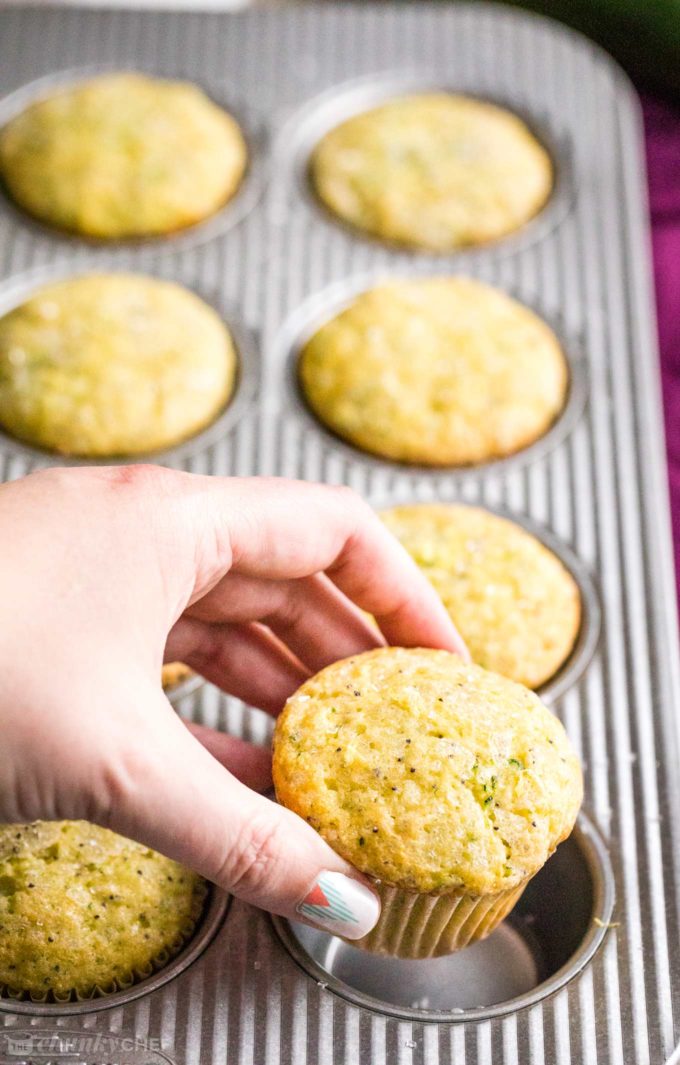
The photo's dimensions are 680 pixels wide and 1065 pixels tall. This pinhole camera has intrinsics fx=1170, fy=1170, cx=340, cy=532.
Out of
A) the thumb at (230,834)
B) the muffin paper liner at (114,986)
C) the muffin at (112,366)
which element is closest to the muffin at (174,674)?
the muffin paper liner at (114,986)

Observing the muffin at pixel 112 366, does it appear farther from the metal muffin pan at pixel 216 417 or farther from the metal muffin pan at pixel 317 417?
the metal muffin pan at pixel 317 417

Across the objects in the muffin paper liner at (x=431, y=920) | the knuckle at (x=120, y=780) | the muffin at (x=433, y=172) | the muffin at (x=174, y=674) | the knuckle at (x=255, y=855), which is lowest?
the muffin paper liner at (x=431, y=920)

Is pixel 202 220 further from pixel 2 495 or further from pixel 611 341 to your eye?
pixel 2 495

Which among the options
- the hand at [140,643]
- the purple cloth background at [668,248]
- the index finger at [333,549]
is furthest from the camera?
the purple cloth background at [668,248]

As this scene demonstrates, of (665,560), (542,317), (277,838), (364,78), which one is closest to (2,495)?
(277,838)

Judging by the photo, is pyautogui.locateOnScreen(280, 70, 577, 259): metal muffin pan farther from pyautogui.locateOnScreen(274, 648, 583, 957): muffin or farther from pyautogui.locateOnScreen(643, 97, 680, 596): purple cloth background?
pyautogui.locateOnScreen(274, 648, 583, 957): muffin

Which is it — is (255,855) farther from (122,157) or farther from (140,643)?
(122,157)

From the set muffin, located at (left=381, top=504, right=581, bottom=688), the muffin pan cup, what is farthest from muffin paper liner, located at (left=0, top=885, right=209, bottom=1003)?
muffin, located at (left=381, top=504, right=581, bottom=688)
